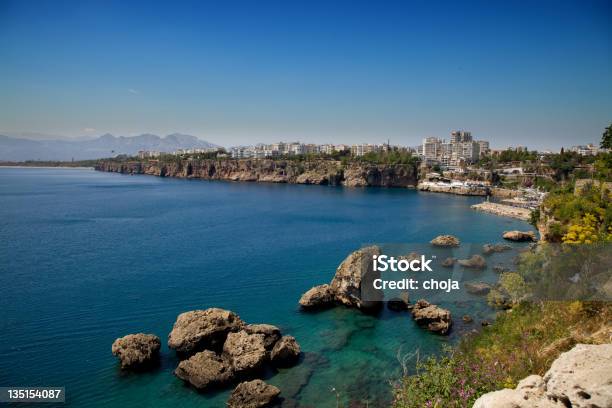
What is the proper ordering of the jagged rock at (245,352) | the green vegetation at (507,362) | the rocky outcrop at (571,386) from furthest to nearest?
the jagged rock at (245,352)
the green vegetation at (507,362)
the rocky outcrop at (571,386)

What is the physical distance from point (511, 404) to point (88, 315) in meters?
→ 17.9

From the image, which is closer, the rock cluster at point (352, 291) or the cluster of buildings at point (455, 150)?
the rock cluster at point (352, 291)

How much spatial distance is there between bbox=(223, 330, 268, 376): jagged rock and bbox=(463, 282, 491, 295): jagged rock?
1240 centimetres

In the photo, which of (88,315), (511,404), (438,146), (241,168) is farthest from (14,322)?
(438,146)

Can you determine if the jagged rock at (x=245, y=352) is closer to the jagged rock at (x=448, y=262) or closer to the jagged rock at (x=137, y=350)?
the jagged rock at (x=137, y=350)

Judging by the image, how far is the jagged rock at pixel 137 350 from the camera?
1327cm

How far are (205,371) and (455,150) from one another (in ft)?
488

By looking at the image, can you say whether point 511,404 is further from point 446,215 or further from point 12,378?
point 446,215

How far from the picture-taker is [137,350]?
1345cm

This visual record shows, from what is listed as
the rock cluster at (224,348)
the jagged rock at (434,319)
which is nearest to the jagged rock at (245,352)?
the rock cluster at (224,348)

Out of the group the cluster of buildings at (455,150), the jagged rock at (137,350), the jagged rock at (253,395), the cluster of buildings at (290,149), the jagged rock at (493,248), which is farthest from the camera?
the cluster of buildings at (290,149)

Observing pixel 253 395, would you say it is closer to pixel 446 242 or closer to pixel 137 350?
pixel 137 350

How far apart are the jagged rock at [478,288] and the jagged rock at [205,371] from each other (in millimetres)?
13774

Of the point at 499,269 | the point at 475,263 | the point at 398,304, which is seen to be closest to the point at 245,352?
the point at 398,304
